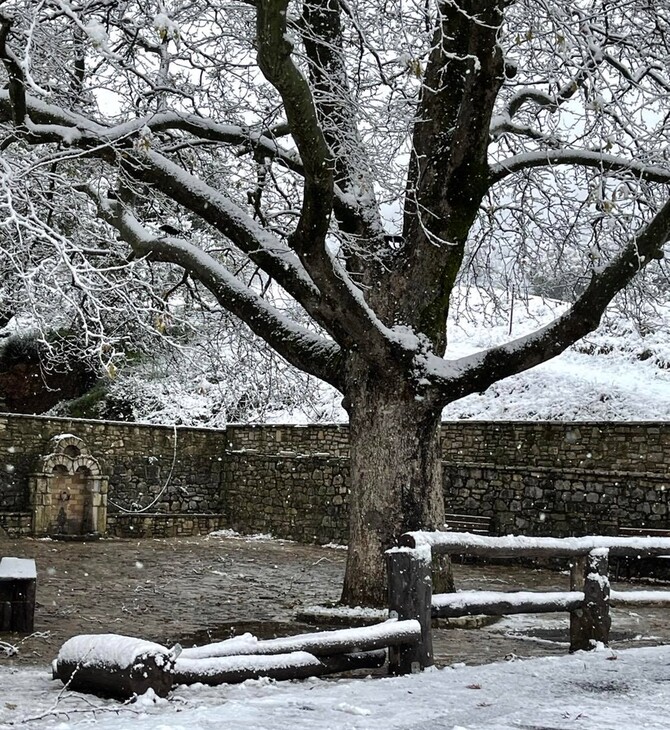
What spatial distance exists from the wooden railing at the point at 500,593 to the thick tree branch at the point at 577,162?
11.8ft

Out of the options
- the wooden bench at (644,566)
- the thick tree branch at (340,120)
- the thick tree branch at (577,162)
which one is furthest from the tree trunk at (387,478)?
the wooden bench at (644,566)

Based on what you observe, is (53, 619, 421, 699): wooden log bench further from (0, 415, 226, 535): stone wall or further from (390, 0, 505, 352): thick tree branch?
(0, 415, 226, 535): stone wall

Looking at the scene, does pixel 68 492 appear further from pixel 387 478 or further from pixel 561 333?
pixel 561 333

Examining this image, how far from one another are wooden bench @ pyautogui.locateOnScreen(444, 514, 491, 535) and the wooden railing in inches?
325

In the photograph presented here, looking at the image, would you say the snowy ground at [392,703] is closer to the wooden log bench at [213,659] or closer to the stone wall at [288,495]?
the wooden log bench at [213,659]

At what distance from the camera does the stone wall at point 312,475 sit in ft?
49.1

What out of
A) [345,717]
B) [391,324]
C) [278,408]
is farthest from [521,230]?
[278,408]

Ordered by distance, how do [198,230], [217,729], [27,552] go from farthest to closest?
[27,552]
[198,230]
[217,729]

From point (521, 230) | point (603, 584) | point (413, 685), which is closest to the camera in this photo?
point (413, 685)

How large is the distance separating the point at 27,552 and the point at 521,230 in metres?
9.67

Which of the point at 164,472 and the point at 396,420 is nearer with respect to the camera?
the point at 396,420

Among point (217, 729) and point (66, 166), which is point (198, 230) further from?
point (217, 729)

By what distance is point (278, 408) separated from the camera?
941 inches

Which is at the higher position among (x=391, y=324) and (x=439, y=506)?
(x=391, y=324)
